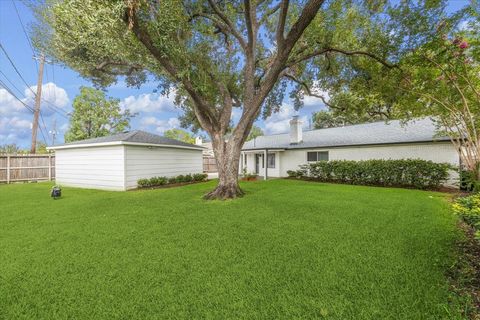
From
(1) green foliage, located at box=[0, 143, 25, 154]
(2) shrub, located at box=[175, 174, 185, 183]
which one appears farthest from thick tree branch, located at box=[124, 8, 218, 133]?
(1) green foliage, located at box=[0, 143, 25, 154]

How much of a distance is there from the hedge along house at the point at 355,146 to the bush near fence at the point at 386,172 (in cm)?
127

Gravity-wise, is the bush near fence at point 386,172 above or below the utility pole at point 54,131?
below

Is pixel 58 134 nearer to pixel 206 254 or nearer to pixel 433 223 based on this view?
pixel 206 254

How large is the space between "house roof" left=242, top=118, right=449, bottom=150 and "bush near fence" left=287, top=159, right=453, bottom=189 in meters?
1.62

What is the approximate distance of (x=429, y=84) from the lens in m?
7.97

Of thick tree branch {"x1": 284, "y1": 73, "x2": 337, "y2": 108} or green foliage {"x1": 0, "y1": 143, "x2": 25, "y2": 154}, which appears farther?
green foliage {"x1": 0, "y1": 143, "x2": 25, "y2": 154}

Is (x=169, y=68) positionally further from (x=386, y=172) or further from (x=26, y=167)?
(x=26, y=167)

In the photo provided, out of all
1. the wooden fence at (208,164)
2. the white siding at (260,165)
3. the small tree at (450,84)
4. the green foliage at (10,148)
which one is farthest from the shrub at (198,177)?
the green foliage at (10,148)

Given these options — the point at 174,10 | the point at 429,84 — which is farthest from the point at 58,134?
the point at 429,84

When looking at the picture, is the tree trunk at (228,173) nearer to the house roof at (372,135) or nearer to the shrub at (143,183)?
the shrub at (143,183)

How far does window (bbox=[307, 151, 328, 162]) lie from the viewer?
15.5m

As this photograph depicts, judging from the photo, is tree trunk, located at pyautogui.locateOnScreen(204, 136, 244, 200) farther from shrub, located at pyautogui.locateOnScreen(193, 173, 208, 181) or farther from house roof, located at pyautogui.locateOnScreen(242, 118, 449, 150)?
house roof, located at pyautogui.locateOnScreen(242, 118, 449, 150)

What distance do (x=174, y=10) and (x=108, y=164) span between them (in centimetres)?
807

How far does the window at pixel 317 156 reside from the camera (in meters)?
15.5
